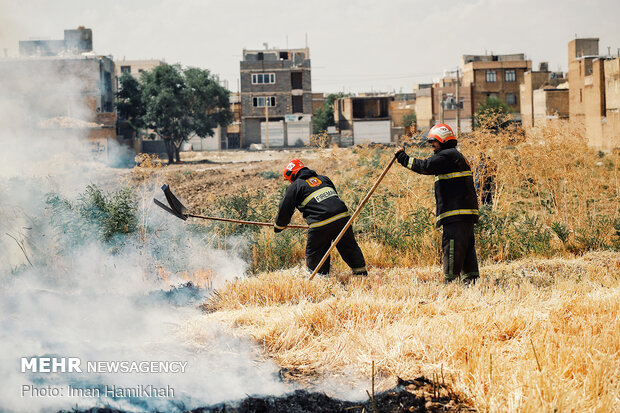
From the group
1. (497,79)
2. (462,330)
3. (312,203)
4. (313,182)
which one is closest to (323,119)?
(497,79)

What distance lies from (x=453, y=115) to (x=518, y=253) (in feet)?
193

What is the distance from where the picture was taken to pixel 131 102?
48.1m

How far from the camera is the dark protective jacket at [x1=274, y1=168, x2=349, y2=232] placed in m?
→ 7.03

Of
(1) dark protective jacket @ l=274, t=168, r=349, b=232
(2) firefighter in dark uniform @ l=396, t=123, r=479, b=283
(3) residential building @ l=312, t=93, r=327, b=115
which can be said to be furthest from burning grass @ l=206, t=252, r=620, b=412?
(3) residential building @ l=312, t=93, r=327, b=115

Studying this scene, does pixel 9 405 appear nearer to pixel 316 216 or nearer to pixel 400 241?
pixel 316 216

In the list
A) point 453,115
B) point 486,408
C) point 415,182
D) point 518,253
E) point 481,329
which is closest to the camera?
point 486,408

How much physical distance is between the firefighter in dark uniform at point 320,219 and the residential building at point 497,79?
62073 mm

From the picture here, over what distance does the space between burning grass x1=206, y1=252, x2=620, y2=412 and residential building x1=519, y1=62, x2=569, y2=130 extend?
1841 inches

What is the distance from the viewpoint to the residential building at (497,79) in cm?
6669

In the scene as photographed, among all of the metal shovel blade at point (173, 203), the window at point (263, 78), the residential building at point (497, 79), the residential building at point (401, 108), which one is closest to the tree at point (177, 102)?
the window at point (263, 78)

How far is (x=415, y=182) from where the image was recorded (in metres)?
9.34

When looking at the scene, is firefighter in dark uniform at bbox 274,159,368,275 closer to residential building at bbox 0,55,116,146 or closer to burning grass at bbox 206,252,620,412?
burning grass at bbox 206,252,620,412

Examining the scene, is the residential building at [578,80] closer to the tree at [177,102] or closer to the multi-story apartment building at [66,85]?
the tree at [177,102]

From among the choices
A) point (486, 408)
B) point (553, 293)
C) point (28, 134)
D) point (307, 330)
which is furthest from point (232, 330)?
point (28, 134)
